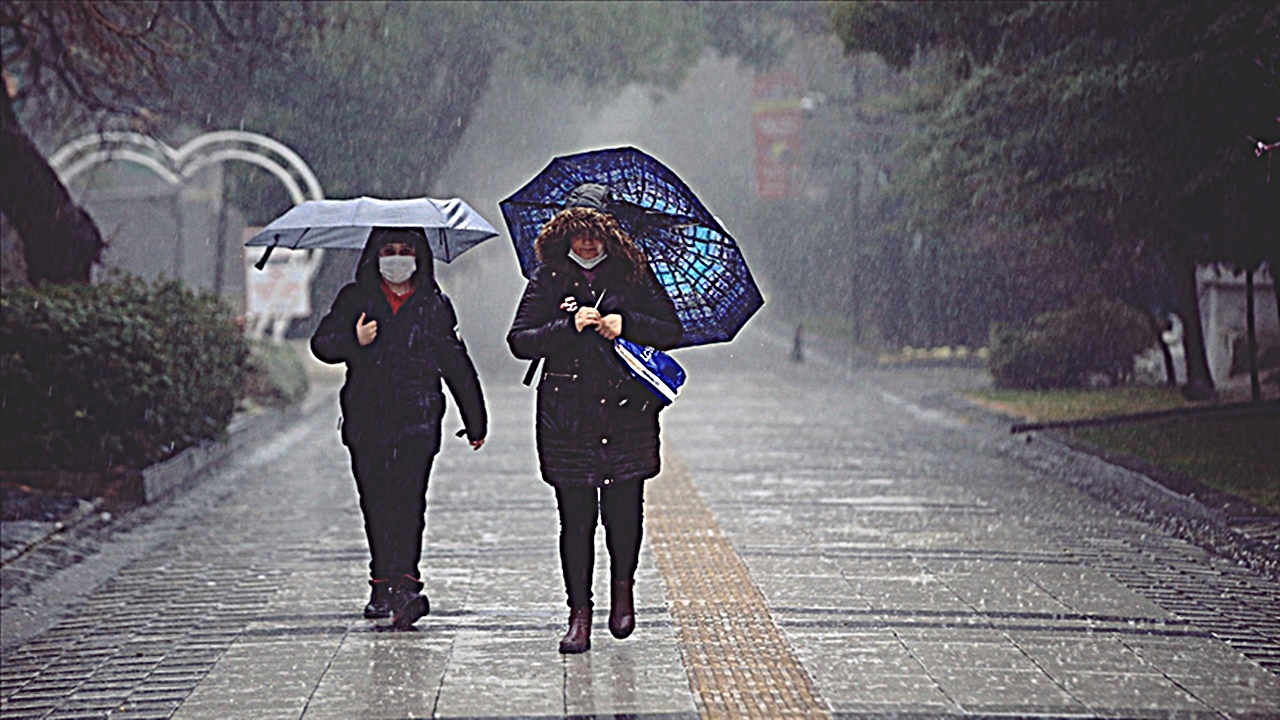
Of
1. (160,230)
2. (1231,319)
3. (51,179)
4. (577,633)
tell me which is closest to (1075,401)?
(1231,319)

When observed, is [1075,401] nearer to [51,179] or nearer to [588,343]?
[51,179]

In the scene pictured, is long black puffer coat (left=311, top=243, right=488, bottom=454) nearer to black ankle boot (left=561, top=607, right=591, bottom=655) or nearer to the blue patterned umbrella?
the blue patterned umbrella

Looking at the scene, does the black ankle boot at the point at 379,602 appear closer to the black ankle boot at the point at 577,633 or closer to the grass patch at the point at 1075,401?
the black ankle boot at the point at 577,633

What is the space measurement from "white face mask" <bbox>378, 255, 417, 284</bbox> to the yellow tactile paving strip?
1.96m

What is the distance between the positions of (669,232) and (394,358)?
1.38 m

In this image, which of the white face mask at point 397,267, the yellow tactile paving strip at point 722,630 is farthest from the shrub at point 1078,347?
the white face mask at point 397,267

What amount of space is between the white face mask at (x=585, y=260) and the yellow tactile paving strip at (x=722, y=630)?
64.5 inches

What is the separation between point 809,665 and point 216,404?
8.59m

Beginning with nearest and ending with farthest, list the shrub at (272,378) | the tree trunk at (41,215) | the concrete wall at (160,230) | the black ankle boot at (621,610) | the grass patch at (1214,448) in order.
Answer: the black ankle boot at (621,610)
the grass patch at (1214,448)
the tree trunk at (41,215)
the shrub at (272,378)
the concrete wall at (160,230)

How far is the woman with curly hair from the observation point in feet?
20.8

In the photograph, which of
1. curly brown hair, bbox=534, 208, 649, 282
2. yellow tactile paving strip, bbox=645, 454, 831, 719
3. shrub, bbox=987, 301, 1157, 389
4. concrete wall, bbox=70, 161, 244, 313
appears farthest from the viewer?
concrete wall, bbox=70, 161, 244, 313

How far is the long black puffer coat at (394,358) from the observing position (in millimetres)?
7109

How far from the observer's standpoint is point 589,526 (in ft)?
21.4

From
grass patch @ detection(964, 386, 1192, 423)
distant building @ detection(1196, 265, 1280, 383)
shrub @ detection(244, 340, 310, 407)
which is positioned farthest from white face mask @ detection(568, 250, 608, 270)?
distant building @ detection(1196, 265, 1280, 383)
